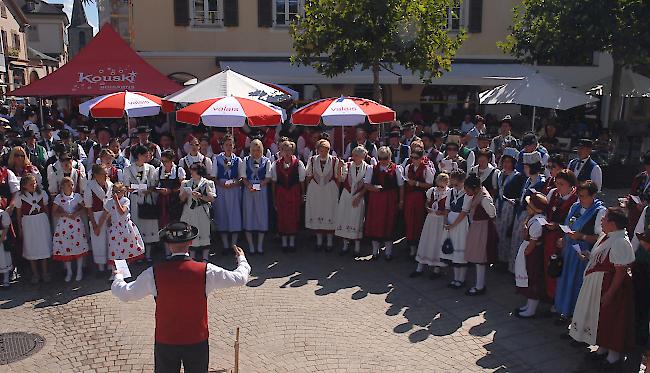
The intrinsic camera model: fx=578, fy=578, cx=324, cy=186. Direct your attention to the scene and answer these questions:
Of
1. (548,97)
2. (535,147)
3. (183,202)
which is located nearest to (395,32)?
(548,97)

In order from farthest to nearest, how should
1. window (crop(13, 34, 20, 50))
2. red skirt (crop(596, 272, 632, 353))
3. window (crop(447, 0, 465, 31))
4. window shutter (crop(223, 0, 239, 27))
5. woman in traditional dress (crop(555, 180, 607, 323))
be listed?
window (crop(13, 34, 20, 50)), window (crop(447, 0, 465, 31)), window shutter (crop(223, 0, 239, 27)), woman in traditional dress (crop(555, 180, 607, 323)), red skirt (crop(596, 272, 632, 353))

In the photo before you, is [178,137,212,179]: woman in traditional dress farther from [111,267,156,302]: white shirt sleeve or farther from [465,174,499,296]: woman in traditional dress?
[111,267,156,302]: white shirt sleeve

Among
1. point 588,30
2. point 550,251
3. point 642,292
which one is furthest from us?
point 588,30

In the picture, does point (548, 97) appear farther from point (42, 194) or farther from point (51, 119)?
point (51, 119)

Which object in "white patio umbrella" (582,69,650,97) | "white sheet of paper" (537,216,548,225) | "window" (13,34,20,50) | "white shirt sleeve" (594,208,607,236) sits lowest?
"white sheet of paper" (537,216,548,225)

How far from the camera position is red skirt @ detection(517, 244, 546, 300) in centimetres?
666

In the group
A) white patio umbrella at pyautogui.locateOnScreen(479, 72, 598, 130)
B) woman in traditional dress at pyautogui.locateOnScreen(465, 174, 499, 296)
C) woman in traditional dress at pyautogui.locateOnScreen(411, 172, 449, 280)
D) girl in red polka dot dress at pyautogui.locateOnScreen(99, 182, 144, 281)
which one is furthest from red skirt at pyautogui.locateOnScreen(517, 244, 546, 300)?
white patio umbrella at pyautogui.locateOnScreen(479, 72, 598, 130)

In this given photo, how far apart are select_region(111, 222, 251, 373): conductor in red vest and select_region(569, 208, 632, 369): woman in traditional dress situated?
139 inches

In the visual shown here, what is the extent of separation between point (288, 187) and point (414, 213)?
2.03 metres

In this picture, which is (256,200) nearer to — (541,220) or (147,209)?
(147,209)

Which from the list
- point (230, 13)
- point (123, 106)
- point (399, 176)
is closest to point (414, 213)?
point (399, 176)

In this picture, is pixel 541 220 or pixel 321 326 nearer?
pixel 541 220

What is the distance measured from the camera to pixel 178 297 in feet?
14.0

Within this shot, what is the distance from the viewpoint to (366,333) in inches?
258
